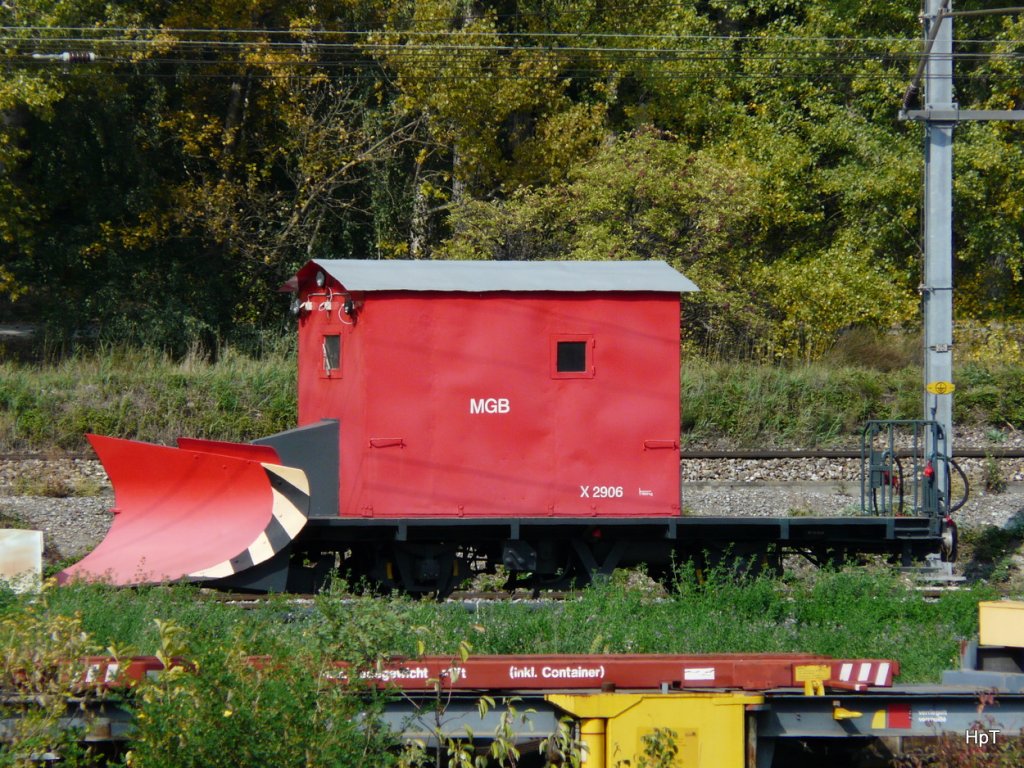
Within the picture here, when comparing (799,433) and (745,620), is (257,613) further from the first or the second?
(799,433)

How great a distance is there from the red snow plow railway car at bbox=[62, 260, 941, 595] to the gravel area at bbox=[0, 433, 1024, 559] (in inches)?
151

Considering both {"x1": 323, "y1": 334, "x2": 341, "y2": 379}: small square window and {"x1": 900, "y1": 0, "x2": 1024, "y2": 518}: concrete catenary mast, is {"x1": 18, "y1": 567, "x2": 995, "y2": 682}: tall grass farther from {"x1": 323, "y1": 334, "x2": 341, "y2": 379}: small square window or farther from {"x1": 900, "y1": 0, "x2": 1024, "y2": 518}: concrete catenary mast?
{"x1": 900, "y1": 0, "x2": 1024, "y2": 518}: concrete catenary mast

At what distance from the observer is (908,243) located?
2547 centimetres

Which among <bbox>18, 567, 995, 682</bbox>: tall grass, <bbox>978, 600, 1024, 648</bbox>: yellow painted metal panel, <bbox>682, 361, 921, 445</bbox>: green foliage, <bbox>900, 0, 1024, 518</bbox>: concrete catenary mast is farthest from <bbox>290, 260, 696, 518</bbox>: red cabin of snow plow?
<bbox>682, 361, 921, 445</bbox>: green foliage

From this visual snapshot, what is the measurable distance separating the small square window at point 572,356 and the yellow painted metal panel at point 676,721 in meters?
5.44

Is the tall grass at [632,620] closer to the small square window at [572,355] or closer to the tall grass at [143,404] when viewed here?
the small square window at [572,355]

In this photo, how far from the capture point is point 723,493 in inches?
656

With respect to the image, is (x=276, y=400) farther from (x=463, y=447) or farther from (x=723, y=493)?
(x=463, y=447)

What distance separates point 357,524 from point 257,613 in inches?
79.3

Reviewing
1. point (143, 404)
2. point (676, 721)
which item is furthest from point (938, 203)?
point (143, 404)

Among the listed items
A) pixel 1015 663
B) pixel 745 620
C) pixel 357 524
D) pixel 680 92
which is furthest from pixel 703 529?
pixel 680 92

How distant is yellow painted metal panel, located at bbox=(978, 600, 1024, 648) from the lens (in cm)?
700

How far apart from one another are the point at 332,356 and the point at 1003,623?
23.4 ft

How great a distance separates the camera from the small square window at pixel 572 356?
11258mm
